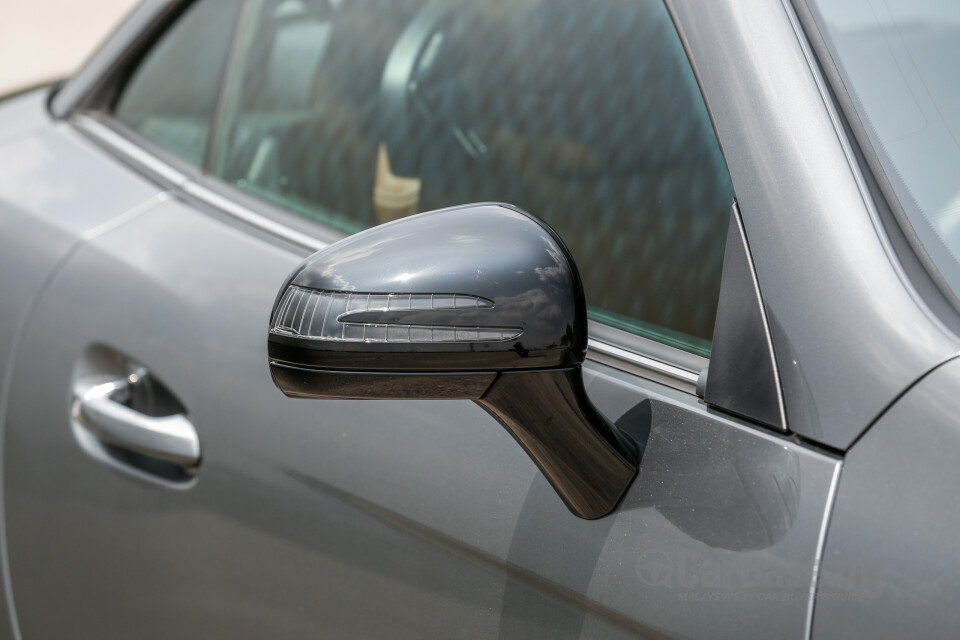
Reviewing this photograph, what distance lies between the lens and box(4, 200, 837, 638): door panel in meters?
0.90

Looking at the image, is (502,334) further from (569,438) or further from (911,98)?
(911,98)

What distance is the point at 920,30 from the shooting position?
111 cm

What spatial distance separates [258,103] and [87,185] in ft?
1.07

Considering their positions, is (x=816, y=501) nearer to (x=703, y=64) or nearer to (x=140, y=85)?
(x=703, y=64)

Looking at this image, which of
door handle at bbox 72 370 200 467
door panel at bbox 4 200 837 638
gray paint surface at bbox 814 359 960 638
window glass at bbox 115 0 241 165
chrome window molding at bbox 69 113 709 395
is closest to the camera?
gray paint surface at bbox 814 359 960 638

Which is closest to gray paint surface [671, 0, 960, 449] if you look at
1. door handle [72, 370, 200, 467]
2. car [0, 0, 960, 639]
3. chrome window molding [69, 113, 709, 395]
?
car [0, 0, 960, 639]

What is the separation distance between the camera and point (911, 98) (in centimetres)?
103

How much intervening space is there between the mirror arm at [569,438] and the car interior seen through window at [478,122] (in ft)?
0.61

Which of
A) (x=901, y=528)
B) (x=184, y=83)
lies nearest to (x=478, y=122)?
(x=184, y=83)

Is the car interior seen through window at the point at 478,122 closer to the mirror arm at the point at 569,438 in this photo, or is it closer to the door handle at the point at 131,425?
the mirror arm at the point at 569,438

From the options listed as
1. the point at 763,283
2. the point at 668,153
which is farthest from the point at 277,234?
the point at 763,283

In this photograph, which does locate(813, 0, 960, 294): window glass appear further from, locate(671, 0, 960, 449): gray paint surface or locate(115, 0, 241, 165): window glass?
locate(115, 0, 241, 165): window glass

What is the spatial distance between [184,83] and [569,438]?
126 centimetres

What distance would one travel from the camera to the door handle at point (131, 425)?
1345 millimetres
